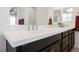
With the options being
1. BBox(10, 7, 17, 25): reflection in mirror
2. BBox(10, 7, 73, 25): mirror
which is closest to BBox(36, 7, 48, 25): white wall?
BBox(10, 7, 73, 25): mirror

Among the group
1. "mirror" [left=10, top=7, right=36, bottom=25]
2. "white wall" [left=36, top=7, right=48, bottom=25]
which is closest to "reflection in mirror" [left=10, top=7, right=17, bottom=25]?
"mirror" [left=10, top=7, right=36, bottom=25]

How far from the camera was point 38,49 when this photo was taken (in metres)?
0.87

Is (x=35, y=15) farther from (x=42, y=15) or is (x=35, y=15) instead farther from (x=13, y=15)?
(x=13, y=15)

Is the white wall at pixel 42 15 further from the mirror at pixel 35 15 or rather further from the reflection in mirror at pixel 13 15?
the reflection in mirror at pixel 13 15

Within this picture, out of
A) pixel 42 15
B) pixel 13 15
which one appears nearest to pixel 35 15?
pixel 42 15

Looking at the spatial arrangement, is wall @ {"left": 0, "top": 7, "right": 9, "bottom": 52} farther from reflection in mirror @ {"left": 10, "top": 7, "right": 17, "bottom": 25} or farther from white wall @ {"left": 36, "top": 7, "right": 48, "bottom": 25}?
white wall @ {"left": 36, "top": 7, "right": 48, "bottom": 25}

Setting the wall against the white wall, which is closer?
the wall

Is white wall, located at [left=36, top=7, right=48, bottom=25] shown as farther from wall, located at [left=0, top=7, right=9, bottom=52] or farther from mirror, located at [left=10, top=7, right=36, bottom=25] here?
wall, located at [left=0, top=7, right=9, bottom=52]

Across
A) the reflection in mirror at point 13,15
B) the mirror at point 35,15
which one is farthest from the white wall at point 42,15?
the reflection in mirror at point 13,15
